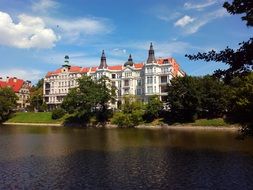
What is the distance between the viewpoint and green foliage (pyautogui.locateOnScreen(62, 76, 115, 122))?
116438mm

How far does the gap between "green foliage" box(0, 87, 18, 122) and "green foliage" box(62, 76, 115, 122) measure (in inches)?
1075

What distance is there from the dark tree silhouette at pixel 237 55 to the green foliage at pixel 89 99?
99841 millimetres

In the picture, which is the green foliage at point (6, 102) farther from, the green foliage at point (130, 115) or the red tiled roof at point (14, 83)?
the green foliage at point (130, 115)

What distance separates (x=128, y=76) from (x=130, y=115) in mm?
41540

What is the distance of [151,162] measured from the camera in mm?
36562

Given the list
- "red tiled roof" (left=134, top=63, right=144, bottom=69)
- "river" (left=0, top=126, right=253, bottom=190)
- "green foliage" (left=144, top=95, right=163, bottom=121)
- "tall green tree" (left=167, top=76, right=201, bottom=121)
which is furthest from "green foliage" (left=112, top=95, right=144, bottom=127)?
"river" (left=0, top=126, right=253, bottom=190)

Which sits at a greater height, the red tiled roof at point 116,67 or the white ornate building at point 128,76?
the red tiled roof at point 116,67

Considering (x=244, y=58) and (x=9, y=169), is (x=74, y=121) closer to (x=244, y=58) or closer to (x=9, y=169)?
(x=9, y=169)

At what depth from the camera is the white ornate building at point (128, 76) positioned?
138000 millimetres

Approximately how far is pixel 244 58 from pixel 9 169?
24.6 m

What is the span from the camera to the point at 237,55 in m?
15.7

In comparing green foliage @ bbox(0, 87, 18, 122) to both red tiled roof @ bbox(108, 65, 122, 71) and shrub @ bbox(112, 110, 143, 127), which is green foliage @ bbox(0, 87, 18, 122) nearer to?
red tiled roof @ bbox(108, 65, 122, 71)

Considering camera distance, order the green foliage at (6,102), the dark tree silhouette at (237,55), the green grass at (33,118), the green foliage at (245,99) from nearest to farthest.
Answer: the dark tree silhouette at (237,55) < the green foliage at (245,99) < the green grass at (33,118) < the green foliage at (6,102)

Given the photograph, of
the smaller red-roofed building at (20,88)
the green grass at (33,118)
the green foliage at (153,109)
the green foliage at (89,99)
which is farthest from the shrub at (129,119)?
the smaller red-roofed building at (20,88)
